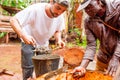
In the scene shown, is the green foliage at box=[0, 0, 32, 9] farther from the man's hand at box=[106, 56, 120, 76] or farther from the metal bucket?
the man's hand at box=[106, 56, 120, 76]

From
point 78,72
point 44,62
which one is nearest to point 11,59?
point 44,62

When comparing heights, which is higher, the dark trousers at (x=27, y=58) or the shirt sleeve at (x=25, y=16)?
the shirt sleeve at (x=25, y=16)

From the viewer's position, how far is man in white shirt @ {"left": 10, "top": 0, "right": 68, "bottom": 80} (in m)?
3.83

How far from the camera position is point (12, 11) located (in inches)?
443

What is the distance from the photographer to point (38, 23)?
419cm

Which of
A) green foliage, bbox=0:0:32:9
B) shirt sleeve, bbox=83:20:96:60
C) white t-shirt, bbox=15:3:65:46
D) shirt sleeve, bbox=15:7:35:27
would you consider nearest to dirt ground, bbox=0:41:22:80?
green foliage, bbox=0:0:32:9

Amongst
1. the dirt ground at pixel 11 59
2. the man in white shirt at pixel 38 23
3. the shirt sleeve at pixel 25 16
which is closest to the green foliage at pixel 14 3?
the dirt ground at pixel 11 59

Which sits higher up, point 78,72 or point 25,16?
point 25,16

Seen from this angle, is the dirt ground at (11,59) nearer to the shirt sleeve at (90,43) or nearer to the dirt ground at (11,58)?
the dirt ground at (11,58)

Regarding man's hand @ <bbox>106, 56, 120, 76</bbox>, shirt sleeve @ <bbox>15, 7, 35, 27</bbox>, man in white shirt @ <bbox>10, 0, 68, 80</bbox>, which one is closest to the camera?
man's hand @ <bbox>106, 56, 120, 76</bbox>

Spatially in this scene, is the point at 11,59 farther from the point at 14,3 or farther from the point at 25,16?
the point at 25,16

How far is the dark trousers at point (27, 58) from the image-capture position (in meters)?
4.43

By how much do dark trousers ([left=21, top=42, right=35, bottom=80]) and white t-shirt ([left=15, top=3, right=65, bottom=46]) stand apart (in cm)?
20

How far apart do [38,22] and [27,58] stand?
29.1 inches
